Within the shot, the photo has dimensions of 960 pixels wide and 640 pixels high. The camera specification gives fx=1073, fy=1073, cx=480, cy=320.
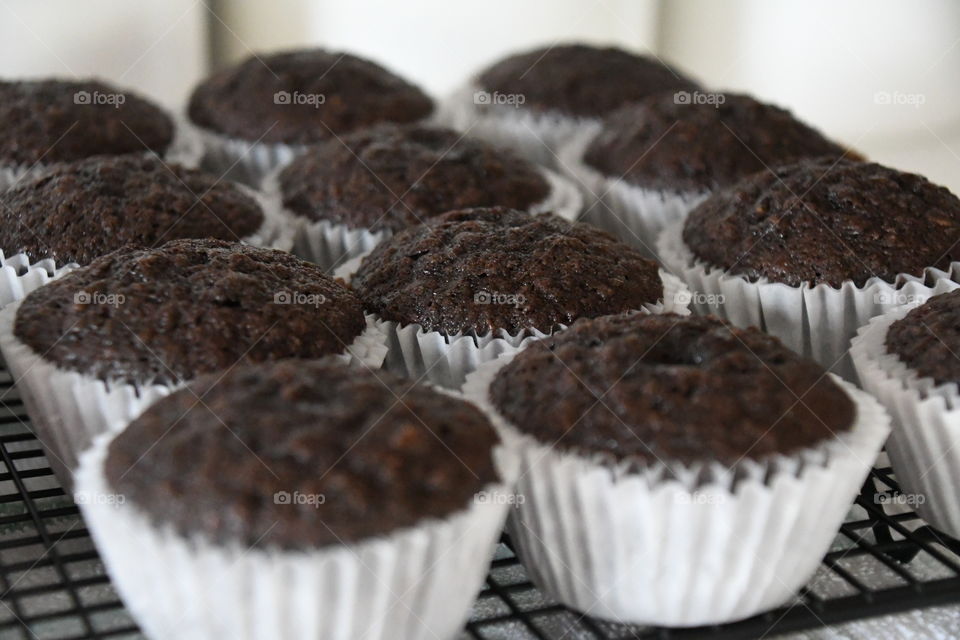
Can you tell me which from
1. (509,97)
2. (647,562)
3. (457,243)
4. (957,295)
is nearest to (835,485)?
(647,562)

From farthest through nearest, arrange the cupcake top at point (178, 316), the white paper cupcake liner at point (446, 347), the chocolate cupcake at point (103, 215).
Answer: the chocolate cupcake at point (103, 215)
the white paper cupcake liner at point (446, 347)
the cupcake top at point (178, 316)

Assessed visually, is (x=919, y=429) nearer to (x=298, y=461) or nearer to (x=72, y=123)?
(x=298, y=461)

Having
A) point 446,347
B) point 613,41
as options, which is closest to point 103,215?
point 446,347

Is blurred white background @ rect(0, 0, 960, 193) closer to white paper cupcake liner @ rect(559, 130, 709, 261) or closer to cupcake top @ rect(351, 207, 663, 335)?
white paper cupcake liner @ rect(559, 130, 709, 261)

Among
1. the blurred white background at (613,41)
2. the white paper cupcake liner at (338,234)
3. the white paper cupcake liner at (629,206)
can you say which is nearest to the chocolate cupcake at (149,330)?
the white paper cupcake liner at (338,234)

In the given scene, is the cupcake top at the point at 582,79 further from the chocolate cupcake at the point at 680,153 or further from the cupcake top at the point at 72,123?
the cupcake top at the point at 72,123

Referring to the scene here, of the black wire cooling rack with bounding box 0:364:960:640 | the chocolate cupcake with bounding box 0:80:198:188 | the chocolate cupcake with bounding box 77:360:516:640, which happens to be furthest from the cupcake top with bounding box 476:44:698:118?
the chocolate cupcake with bounding box 77:360:516:640
